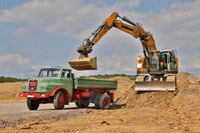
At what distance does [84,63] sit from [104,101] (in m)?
2.45

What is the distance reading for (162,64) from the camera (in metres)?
31.5

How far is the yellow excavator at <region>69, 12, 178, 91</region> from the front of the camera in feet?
91.6

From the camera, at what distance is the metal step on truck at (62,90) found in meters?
24.1

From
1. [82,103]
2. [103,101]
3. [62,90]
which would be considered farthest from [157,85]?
[62,90]

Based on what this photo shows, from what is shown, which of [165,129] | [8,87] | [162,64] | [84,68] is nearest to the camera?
[165,129]

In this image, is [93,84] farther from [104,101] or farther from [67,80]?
[67,80]

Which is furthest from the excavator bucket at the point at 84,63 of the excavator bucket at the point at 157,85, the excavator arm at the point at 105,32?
the excavator bucket at the point at 157,85

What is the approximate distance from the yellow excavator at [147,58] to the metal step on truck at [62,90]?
197 cm

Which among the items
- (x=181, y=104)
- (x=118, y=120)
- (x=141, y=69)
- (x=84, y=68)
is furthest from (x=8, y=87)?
(x=118, y=120)

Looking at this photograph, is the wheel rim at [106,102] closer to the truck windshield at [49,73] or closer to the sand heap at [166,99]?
the sand heap at [166,99]

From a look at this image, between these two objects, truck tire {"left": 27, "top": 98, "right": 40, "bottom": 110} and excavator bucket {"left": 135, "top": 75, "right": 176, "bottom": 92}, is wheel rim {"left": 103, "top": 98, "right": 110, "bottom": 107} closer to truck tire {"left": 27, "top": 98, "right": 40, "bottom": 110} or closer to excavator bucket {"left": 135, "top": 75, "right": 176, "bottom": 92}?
excavator bucket {"left": 135, "top": 75, "right": 176, "bottom": 92}

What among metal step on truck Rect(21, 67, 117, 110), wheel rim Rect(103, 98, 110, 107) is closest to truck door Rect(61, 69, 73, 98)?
metal step on truck Rect(21, 67, 117, 110)

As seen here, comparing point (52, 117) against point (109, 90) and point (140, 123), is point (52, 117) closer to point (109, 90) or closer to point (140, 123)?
point (140, 123)

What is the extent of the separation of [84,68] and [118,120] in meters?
9.55
